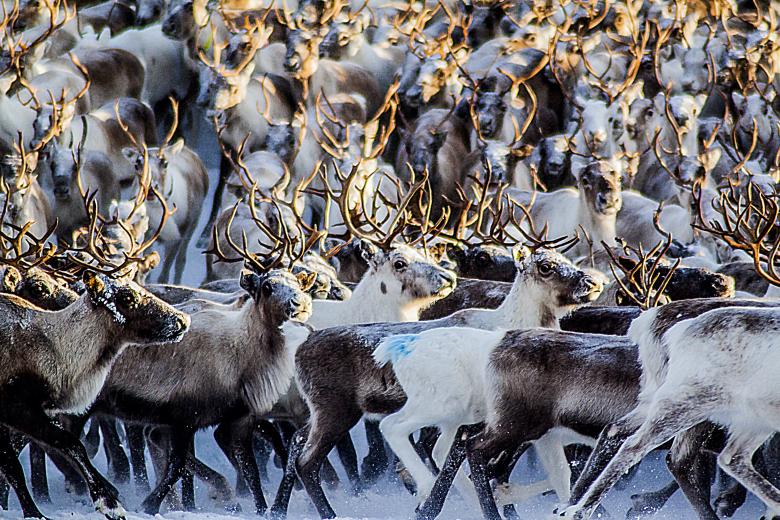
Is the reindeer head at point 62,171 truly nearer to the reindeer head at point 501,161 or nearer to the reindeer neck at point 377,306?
the reindeer head at point 501,161

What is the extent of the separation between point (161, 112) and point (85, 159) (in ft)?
10.5

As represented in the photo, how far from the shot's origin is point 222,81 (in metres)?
16.2

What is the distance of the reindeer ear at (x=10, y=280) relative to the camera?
8758 mm

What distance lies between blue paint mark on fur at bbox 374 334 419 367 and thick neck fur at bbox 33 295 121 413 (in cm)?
133

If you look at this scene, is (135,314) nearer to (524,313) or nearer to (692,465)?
(524,313)

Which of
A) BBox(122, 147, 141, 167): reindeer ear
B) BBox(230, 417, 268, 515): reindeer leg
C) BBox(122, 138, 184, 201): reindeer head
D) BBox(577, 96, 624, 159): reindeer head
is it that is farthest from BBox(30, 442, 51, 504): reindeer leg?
BBox(577, 96, 624, 159): reindeer head

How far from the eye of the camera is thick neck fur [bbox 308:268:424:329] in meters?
9.24

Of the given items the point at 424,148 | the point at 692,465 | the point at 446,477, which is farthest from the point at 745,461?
the point at 424,148

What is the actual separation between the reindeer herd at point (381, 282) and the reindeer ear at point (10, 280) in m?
0.02

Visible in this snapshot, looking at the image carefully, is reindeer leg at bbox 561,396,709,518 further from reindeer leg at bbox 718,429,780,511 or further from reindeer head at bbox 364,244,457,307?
reindeer head at bbox 364,244,457,307

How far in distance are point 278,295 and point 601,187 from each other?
Answer: 5.19 m

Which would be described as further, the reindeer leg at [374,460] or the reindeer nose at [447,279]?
the reindeer leg at [374,460]

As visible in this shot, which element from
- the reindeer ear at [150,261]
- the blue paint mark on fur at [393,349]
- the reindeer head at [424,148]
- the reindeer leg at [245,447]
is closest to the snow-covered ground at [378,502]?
the reindeer leg at [245,447]

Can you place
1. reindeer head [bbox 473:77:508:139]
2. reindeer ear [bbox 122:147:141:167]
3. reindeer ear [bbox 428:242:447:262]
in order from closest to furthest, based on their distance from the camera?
1. reindeer ear [bbox 428:242:447:262]
2. reindeer ear [bbox 122:147:141:167]
3. reindeer head [bbox 473:77:508:139]
